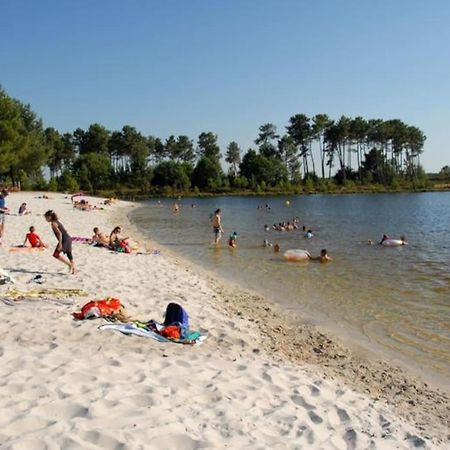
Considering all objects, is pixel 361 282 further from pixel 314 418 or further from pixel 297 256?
pixel 314 418

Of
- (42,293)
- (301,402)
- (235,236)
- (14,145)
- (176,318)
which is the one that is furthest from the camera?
(14,145)

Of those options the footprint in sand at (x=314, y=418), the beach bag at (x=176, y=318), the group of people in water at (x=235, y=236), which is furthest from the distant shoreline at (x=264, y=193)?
the footprint in sand at (x=314, y=418)

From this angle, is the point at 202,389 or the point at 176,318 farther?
the point at 176,318

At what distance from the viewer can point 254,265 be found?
1747 centimetres

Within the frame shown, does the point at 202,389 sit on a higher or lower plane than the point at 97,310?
lower

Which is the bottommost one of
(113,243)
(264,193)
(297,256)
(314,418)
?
(297,256)

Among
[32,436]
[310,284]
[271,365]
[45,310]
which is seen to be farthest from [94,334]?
[310,284]

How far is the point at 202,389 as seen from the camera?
5562mm

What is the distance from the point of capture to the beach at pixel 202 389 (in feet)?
14.6

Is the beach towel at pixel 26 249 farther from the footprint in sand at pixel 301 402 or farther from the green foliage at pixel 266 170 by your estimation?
the green foliage at pixel 266 170

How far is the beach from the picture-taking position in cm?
446

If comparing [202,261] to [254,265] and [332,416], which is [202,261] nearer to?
[254,265]

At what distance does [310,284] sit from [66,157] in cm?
10105

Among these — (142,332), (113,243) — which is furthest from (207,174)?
(142,332)
